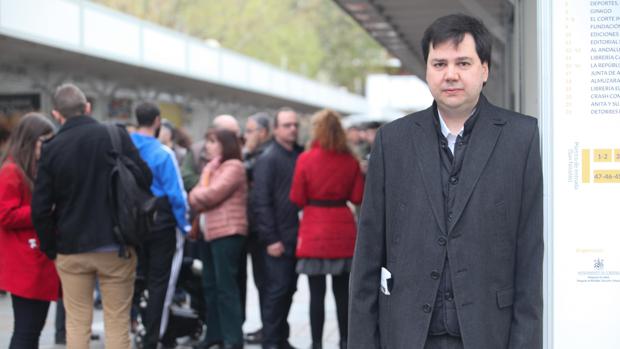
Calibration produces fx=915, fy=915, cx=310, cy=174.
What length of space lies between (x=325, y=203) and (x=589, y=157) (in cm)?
363

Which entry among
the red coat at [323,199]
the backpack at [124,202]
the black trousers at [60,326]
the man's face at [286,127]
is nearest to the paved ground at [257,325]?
the black trousers at [60,326]

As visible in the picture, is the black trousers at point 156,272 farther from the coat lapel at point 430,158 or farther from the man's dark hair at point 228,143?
the coat lapel at point 430,158

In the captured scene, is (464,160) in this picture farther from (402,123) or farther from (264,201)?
(264,201)

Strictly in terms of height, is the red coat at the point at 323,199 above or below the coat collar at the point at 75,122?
below

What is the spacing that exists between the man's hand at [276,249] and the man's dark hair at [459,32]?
4460 millimetres

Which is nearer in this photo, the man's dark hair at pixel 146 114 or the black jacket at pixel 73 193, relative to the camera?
the black jacket at pixel 73 193

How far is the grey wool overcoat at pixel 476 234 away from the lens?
3.15 metres

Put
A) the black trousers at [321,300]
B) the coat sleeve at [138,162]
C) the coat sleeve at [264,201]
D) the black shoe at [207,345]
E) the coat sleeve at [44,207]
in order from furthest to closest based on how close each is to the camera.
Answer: the black shoe at [207,345]
the coat sleeve at [264,201]
the black trousers at [321,300]
the coat sleeve at [138,162]
the coat sleeve at [44,207]

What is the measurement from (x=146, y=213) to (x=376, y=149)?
10.5ft

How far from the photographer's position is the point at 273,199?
25.1 feet

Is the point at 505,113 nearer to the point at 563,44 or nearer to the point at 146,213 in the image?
the point at 563,44

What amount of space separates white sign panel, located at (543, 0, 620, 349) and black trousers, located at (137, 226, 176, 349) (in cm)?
402

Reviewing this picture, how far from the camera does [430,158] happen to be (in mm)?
3254

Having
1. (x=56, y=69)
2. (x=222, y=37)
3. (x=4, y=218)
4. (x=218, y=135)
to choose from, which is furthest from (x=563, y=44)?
(x=222, y=37)
